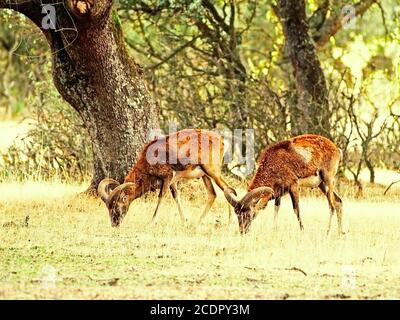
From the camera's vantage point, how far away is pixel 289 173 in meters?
15.3

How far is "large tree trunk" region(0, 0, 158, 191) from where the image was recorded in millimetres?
17656

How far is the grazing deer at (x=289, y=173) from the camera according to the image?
15.1 metres

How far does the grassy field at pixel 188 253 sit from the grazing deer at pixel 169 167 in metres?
0.33

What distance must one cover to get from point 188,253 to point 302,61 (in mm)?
8537

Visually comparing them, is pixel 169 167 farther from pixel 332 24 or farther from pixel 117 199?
pixel 332 24

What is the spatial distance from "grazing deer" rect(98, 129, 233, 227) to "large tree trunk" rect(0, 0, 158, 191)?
1792 millimetres

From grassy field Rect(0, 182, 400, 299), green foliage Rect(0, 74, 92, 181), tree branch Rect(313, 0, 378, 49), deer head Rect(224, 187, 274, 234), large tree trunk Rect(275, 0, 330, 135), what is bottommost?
grassy field Rect(0, 182, 400, 299)

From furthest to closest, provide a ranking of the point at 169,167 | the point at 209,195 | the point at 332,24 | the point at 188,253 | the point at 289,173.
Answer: the point at 332,24 → the point at 209,195 → the point at 169,167 → the point at 289,173 → the point at 188,253

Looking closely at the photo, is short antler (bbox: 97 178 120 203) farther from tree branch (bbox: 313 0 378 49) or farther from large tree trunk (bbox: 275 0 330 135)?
tree branch (bbox: 313 0 378 49)

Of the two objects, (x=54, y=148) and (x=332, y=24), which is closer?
(x=54, y=148)

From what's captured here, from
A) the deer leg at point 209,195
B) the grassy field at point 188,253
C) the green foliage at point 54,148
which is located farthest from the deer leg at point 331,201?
the green foliage at point 54,148

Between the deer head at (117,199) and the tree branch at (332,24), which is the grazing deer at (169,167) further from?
the tree branch at (332,24)

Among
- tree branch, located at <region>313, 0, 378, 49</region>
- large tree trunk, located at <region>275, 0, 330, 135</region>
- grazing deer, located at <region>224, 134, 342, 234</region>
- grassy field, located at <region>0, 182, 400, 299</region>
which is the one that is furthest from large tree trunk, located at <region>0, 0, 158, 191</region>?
tree branch, located at <region>313, 0, 378, 49</region>

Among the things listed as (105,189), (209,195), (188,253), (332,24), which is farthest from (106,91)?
(332,24)
